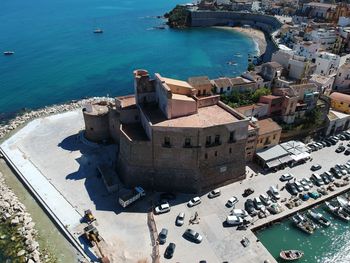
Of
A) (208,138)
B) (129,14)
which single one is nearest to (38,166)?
(208,138)

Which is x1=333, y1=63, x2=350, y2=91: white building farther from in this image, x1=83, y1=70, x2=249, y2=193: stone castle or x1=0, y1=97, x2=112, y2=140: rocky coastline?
x1=0, y1=97, x2=112, y2=140: rocky coastline

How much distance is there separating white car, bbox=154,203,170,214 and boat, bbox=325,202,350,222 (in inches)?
856

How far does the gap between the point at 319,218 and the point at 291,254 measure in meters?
7.57

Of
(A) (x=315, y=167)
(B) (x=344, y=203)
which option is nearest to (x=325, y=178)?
(A) (x=315, y=167)

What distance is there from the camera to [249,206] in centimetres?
3988

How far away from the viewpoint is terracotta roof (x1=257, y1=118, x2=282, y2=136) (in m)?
48.3

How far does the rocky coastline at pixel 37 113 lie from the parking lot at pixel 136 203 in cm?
367

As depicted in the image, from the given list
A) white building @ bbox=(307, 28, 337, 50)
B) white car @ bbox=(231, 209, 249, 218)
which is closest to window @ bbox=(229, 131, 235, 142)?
white car @ bbox=(231, 209, 249, 218)

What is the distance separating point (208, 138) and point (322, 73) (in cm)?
4241

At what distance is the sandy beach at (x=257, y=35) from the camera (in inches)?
4600

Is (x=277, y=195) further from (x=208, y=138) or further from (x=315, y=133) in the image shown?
(x=315, y=133)

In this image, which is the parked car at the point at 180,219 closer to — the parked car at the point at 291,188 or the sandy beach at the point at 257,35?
the parked car at the point at 291,188

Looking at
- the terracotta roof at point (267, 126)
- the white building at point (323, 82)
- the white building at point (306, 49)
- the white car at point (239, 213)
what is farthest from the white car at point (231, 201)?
the white building at point (306, 49)

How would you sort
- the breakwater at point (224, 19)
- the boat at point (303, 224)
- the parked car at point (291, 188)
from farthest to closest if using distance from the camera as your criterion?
the breakwater at point (224, 19), the parked car at point (291, 188), the boat at point (303, 224)
